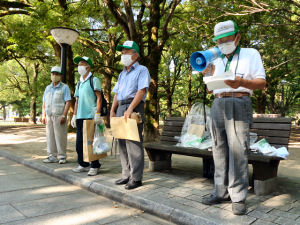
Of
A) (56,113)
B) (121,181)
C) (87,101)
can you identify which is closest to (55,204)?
(121,181)

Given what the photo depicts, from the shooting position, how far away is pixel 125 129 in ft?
12.9

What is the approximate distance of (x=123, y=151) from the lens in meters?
4.34

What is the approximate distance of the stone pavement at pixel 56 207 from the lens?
10.2 ft

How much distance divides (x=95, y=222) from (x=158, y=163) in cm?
244

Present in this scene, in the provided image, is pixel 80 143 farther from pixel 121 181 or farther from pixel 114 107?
pixel 121 181

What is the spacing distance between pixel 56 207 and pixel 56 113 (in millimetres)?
3031

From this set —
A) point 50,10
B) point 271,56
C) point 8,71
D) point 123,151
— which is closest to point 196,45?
point 271,56

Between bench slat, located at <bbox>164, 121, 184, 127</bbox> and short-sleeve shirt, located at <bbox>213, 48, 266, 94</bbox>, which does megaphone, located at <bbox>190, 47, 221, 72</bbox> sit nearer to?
short-sleeve shirt, located at <bbox>213, 48, 266, 94</bbox>

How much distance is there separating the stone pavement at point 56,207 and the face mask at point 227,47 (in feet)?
6.80

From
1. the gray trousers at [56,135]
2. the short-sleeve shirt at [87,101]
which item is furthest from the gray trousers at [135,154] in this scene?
the gray trousers at [56,135]

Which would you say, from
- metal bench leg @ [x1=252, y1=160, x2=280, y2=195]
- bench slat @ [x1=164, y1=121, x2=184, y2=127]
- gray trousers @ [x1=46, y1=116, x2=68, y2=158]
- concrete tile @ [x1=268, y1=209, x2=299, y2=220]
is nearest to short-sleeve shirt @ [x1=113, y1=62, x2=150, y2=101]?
bench slat @ [x1=164, y1=121, x2=184, y2=127]

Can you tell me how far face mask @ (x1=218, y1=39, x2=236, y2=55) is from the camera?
3.02 m

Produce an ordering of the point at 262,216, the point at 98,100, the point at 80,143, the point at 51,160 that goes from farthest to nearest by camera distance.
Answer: the point at 51,160 < the point at 80,143 < the point at 98,100 < the point at 262,216

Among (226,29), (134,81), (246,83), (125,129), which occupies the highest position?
(226,29)
